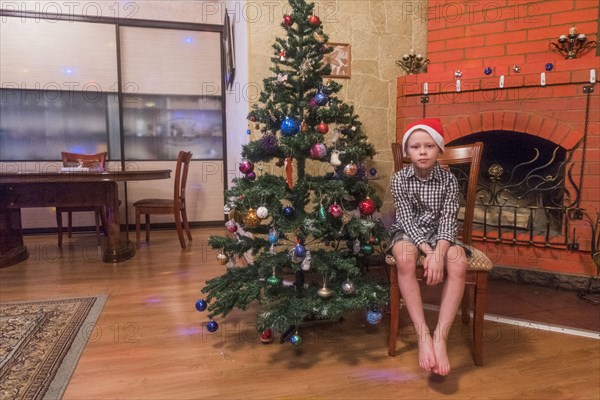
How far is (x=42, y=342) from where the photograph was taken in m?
1.71

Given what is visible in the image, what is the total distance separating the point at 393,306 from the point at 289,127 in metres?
0.83

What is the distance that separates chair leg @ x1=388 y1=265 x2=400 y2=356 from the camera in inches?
60.9

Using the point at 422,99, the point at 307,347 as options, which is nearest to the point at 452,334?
the point at 307,347

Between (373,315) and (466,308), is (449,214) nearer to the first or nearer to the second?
(373,315)

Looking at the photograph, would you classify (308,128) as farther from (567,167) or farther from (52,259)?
(52,259)

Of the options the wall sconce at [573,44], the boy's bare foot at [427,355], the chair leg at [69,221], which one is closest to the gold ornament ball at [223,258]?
the boy's bare foot at [427,355]

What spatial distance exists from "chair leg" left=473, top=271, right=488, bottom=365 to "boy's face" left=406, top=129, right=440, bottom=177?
0.46m

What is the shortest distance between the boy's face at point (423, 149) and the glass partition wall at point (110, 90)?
3310 mm

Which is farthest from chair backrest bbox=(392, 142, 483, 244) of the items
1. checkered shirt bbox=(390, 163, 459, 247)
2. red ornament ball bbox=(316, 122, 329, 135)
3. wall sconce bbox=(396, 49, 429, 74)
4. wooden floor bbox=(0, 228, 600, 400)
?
wall sconce bbox=(396, 49, 429, 74)

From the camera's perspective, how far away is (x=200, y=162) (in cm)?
448

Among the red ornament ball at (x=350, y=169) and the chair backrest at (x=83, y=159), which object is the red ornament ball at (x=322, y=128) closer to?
the red ornament ball at (x=350, y=169)

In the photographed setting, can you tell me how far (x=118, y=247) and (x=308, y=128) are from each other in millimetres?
2159

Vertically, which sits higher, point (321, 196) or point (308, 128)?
point (308, 128)

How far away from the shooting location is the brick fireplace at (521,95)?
2299 millimetres
